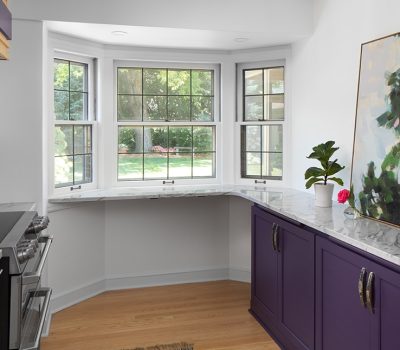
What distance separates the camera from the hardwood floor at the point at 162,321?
310cm

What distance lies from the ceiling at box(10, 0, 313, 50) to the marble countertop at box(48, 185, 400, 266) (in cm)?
137

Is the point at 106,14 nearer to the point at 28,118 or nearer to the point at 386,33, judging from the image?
the point at 28,118

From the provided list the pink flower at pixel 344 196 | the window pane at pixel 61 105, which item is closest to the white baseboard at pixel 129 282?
the window pane at pixel 61 105

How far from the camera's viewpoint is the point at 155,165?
4367 mm

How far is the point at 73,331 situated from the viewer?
129 inches

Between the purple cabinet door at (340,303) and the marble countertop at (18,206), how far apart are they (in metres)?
1.90

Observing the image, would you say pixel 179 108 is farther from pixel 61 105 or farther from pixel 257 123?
pixel 61 105

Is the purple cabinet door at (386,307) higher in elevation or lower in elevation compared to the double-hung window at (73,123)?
lower

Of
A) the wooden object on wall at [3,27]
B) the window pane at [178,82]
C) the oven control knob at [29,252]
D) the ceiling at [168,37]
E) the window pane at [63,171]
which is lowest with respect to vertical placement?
the oven control knob at [29,252]

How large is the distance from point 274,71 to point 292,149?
0.80 metres

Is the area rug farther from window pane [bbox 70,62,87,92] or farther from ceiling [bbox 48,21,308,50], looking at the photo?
ceiling [bbox 48,21,308,50]

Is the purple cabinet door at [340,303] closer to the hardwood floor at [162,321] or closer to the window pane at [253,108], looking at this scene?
the hardwood floor at [162,321]

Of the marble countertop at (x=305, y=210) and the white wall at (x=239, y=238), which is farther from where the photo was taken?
the white wall at (x=239, y=238)

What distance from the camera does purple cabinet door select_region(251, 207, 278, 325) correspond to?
3191 mm
